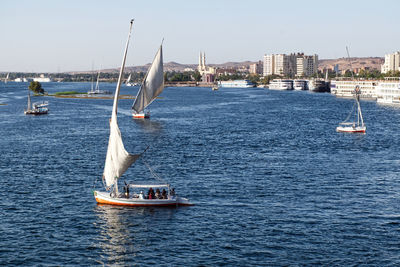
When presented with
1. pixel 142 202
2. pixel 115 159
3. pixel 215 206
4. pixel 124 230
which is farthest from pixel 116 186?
pixel 215 206

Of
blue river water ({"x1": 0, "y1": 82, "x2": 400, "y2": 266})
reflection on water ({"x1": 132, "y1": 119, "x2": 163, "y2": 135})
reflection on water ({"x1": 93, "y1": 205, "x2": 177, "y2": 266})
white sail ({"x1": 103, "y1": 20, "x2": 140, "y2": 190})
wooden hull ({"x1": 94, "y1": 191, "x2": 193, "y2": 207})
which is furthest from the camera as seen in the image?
reflection on water ({"x1": 132, "y1": 119, "x2": 163, "y2": 135})

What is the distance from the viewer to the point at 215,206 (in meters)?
50.6

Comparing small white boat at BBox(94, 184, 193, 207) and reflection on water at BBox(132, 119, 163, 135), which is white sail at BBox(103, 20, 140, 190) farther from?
reflection on water at BBox(132, 119, 163, 135)

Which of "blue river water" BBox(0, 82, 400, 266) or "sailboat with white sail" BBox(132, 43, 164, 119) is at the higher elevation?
"sailboat with white sail" BBox(132, 43, 164, 119)

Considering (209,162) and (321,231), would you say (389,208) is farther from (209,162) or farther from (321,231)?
(209,162)

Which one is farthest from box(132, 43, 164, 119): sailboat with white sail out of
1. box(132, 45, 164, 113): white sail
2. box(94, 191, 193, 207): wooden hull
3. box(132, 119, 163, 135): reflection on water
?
box(94, 191, 193, 207): wooden hull

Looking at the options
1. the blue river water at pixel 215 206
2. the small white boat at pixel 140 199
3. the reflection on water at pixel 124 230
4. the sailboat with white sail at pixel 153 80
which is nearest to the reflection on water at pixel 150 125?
the sailboat with white sail at pixel 153 80

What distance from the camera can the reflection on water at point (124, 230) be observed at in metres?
38.8

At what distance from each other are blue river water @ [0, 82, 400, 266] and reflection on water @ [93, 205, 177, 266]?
0.26 ft

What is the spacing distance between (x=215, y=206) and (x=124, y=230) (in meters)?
9.84

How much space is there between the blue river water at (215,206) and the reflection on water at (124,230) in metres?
0.08

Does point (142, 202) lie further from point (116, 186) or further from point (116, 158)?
point (116, 158)

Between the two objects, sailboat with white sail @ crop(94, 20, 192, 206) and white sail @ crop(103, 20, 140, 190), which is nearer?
sailboat with white sail @ crop(94, 20, 192, 206)

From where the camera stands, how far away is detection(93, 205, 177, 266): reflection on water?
38.8m
